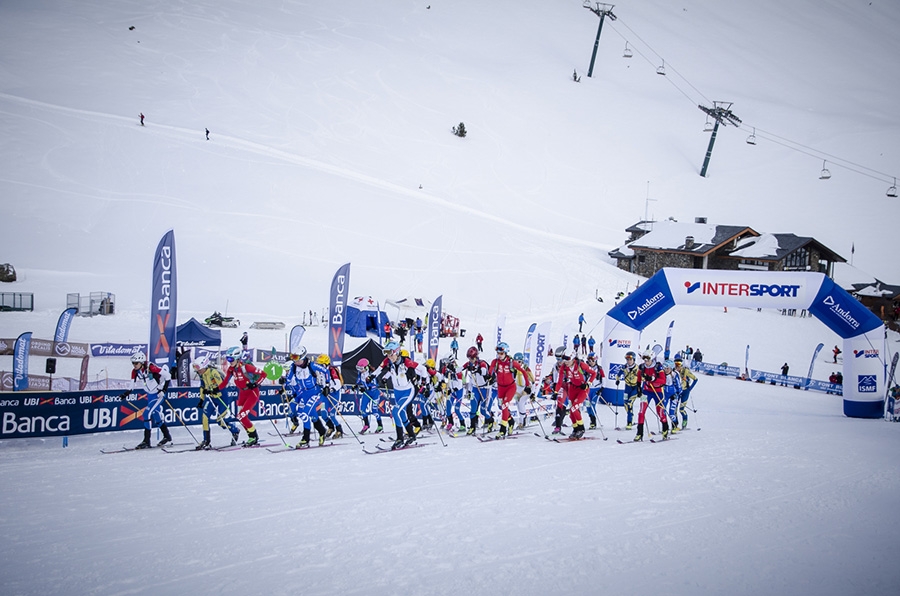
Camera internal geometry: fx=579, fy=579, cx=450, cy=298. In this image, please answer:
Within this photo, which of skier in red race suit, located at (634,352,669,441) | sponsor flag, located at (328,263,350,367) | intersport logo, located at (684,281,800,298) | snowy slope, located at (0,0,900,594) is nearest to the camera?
snowy slope, located at (0,0,900,594)

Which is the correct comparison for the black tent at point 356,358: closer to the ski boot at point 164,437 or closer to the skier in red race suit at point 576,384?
the ski boot at point 164,437

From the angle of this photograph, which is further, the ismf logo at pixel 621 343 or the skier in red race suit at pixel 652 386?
the ismf logo at pixel 621 343

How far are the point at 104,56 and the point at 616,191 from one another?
70.7 metres

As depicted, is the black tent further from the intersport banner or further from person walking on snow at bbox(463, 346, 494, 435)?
person walking on snow at bbox(463, 346, 494, 435)

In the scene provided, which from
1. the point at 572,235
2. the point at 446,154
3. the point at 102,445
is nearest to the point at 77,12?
the point at 446,154

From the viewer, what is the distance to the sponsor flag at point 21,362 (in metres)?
13.2

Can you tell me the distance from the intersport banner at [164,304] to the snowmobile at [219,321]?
15.7 m

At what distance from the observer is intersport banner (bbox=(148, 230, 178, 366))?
43.2 ft

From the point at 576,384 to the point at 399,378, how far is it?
12.6 ft

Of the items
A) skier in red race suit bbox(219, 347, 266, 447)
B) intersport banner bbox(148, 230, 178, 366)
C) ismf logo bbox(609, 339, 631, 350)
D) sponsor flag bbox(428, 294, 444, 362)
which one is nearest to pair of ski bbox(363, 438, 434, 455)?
skier in red race suit bbox(219, 347, 266, 447)

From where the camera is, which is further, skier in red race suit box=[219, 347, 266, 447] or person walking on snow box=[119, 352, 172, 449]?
skier in red race suit box=[219, 347, 266, 447]

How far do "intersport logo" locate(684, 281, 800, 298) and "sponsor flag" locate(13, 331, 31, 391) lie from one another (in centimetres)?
1786

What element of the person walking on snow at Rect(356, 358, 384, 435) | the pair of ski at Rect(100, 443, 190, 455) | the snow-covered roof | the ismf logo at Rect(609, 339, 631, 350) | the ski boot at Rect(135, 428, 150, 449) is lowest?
the pair of ski at Rect(100, 443, 190, 455)

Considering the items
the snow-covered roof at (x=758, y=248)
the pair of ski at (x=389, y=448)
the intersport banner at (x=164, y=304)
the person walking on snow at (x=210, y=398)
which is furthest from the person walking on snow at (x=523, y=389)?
the snow-covered roof at (x=758, y=248)
